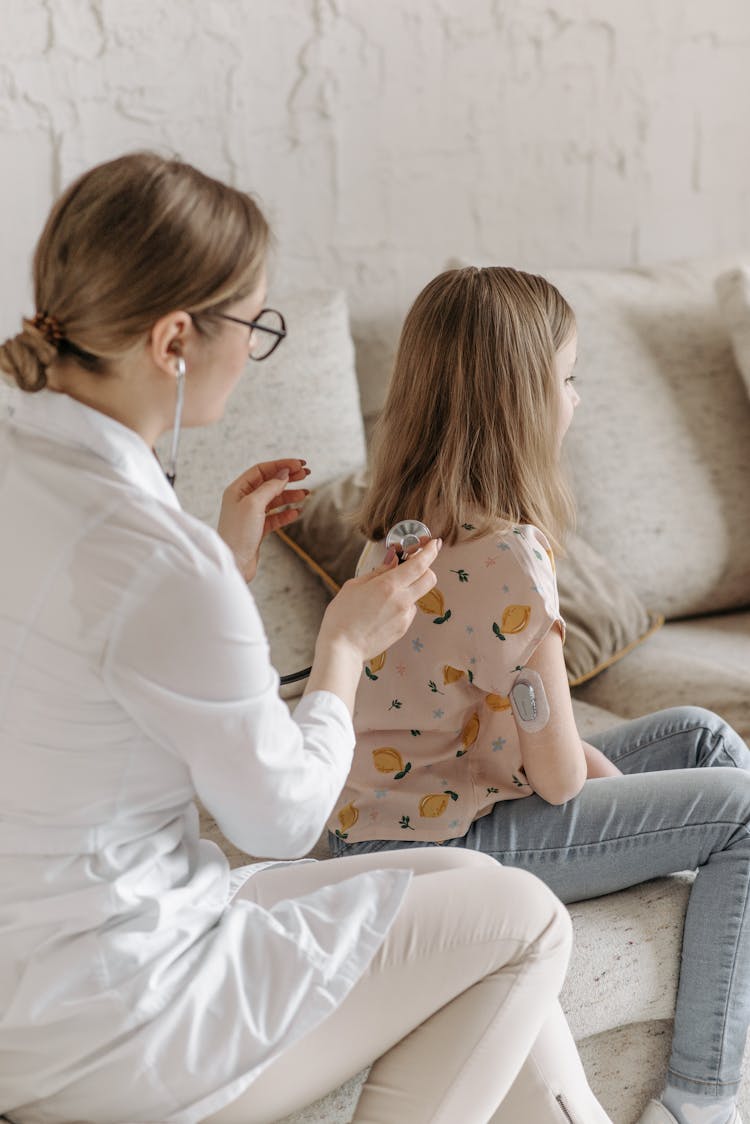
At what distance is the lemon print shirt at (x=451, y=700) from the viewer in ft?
4.24

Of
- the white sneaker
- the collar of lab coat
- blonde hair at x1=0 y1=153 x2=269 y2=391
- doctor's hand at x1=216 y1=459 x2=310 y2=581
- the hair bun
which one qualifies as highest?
blonde hair at x1=0 y1=153 x2=269 y2=391

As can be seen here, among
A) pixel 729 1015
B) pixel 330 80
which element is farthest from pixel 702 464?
pixel 729 1015

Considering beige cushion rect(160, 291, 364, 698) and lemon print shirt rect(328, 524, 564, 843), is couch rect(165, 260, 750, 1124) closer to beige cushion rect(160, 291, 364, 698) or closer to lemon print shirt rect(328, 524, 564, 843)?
beige cushion rect(160, 291, 364, 698)

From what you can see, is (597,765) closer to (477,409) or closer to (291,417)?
(477,409)

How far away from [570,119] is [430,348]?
1.35m

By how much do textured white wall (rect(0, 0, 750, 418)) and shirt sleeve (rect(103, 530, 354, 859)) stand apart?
1.29 m

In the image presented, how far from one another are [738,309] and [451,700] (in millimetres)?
1247

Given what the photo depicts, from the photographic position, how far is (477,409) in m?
1.36

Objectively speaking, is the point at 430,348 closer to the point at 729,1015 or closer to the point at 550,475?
the point at 550,475

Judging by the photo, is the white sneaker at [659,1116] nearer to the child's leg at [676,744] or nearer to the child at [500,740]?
the child at [500,740]

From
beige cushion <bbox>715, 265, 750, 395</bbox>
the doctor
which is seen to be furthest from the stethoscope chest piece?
beige cushion <bbox>715, 265, 750, 395</bbox>

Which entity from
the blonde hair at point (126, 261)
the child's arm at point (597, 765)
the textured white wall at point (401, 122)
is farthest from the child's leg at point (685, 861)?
the textured white wall at point (401, 122)

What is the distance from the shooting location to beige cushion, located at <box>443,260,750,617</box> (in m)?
2.17

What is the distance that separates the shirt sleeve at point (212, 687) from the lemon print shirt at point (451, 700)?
1.23 feet
